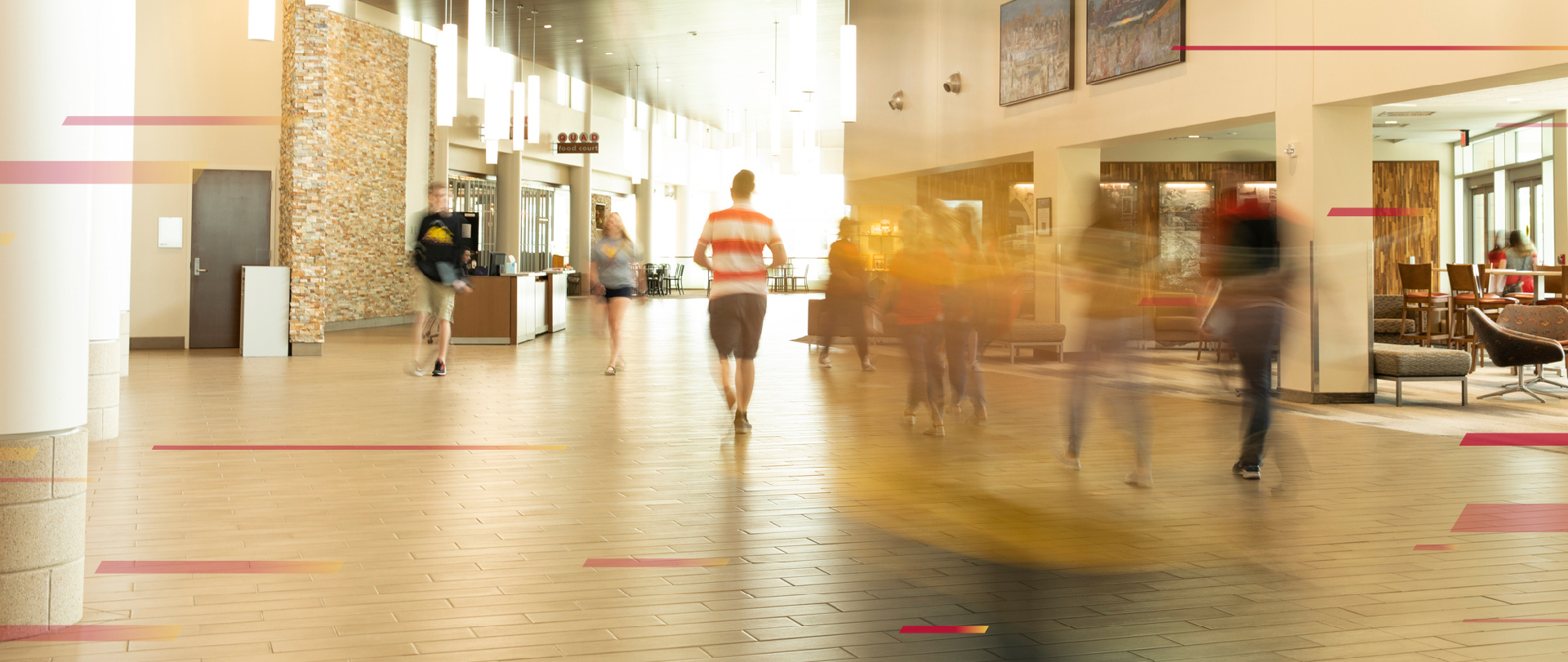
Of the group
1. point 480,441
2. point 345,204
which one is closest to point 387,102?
point 345,204

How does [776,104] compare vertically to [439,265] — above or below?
above

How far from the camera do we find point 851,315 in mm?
11203

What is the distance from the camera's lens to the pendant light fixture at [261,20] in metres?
6.13

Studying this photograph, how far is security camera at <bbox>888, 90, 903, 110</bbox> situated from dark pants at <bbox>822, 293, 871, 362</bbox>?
5309 mm

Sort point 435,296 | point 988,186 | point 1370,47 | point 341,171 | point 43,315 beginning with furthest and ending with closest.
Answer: point 341,171 → point 988,186 → point 435,296 → point 1370,47 → point 43,315

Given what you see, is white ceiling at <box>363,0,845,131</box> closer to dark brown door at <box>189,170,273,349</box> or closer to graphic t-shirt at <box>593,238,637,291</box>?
dark brown door at <box>189,170,273,349</box>

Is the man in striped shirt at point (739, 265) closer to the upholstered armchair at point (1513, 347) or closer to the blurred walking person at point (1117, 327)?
the blurred walking person at point (1117, 327)

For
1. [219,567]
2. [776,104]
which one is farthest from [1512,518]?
[776,104]

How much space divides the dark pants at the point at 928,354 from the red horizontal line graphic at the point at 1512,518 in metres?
2.95

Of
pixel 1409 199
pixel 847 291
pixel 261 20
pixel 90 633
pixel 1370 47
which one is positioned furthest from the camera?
pixel 1409 199

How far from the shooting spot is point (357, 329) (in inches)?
645

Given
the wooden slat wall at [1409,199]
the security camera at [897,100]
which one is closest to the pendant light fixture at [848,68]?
the security camera at [897,100]

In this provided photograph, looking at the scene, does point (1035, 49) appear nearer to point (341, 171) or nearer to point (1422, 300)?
point (1422, 300)

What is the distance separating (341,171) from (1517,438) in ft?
46.9
